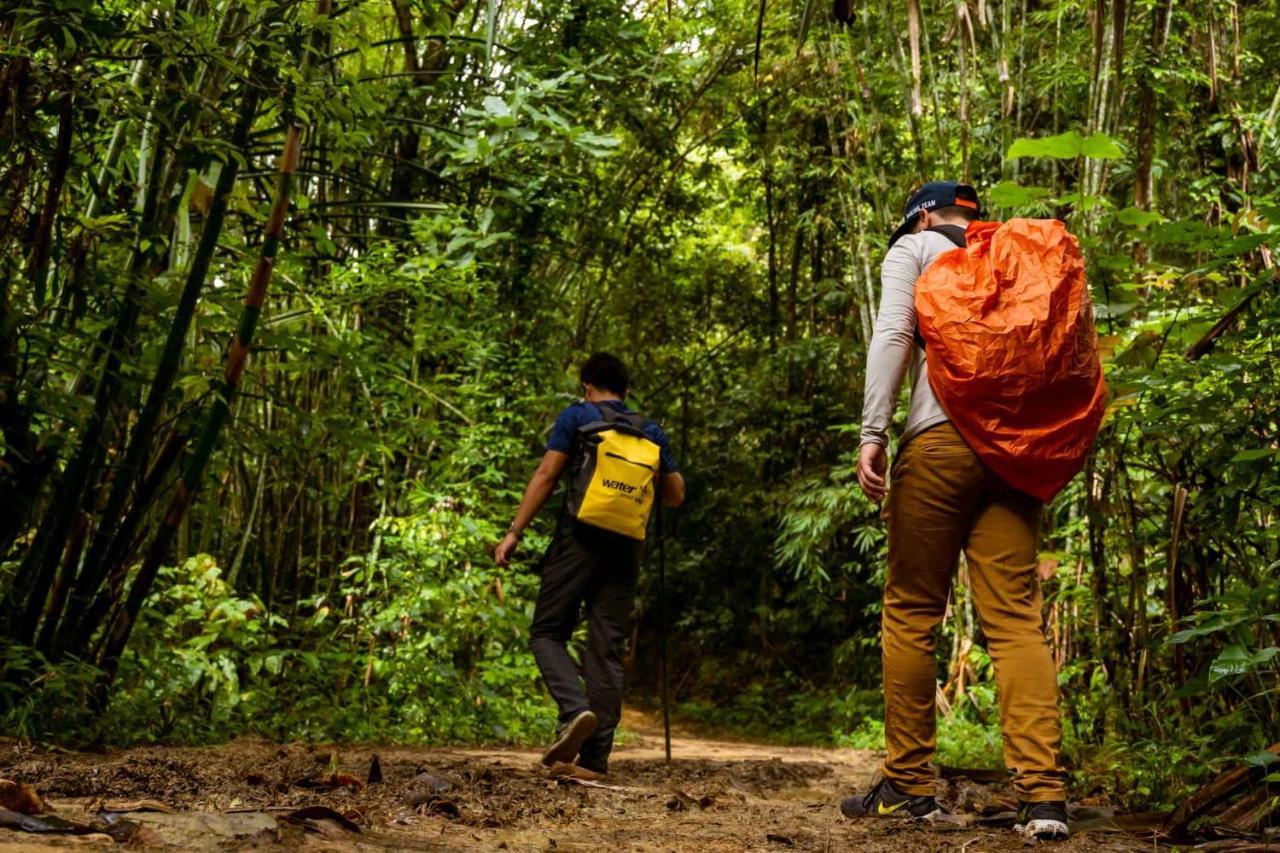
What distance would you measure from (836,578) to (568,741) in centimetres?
779

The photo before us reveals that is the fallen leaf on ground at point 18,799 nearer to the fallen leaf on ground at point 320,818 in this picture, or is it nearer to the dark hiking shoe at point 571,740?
the fallen leaf on ground at point 320,818

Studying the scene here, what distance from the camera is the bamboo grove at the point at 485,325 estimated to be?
307 centimetres

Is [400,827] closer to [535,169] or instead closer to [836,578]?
[535,169]

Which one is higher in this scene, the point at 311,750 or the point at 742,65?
the point at 742,65

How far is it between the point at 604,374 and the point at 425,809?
2136mm

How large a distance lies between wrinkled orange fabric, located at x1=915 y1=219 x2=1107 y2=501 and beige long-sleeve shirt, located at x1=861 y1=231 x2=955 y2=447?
10 cm

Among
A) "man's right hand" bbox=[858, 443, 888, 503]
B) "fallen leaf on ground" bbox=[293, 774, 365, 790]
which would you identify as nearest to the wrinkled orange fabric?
"man's right hand" bbox=[858, 443, 888, 503]

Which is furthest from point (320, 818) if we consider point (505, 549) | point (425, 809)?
point (505, 549)

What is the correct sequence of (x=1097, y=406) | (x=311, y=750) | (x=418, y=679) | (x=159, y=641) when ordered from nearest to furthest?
(x=1097, y=406) < (x=311, y=750) < (x=159, y=641) < (x=418, y=679)

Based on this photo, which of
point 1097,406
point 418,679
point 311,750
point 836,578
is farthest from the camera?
point 836,578

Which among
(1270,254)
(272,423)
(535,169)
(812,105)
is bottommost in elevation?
(272,423)

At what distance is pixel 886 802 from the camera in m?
2.78

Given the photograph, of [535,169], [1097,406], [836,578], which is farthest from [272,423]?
[836,578]

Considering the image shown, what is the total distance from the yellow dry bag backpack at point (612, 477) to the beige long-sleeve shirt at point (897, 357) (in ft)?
4.47
